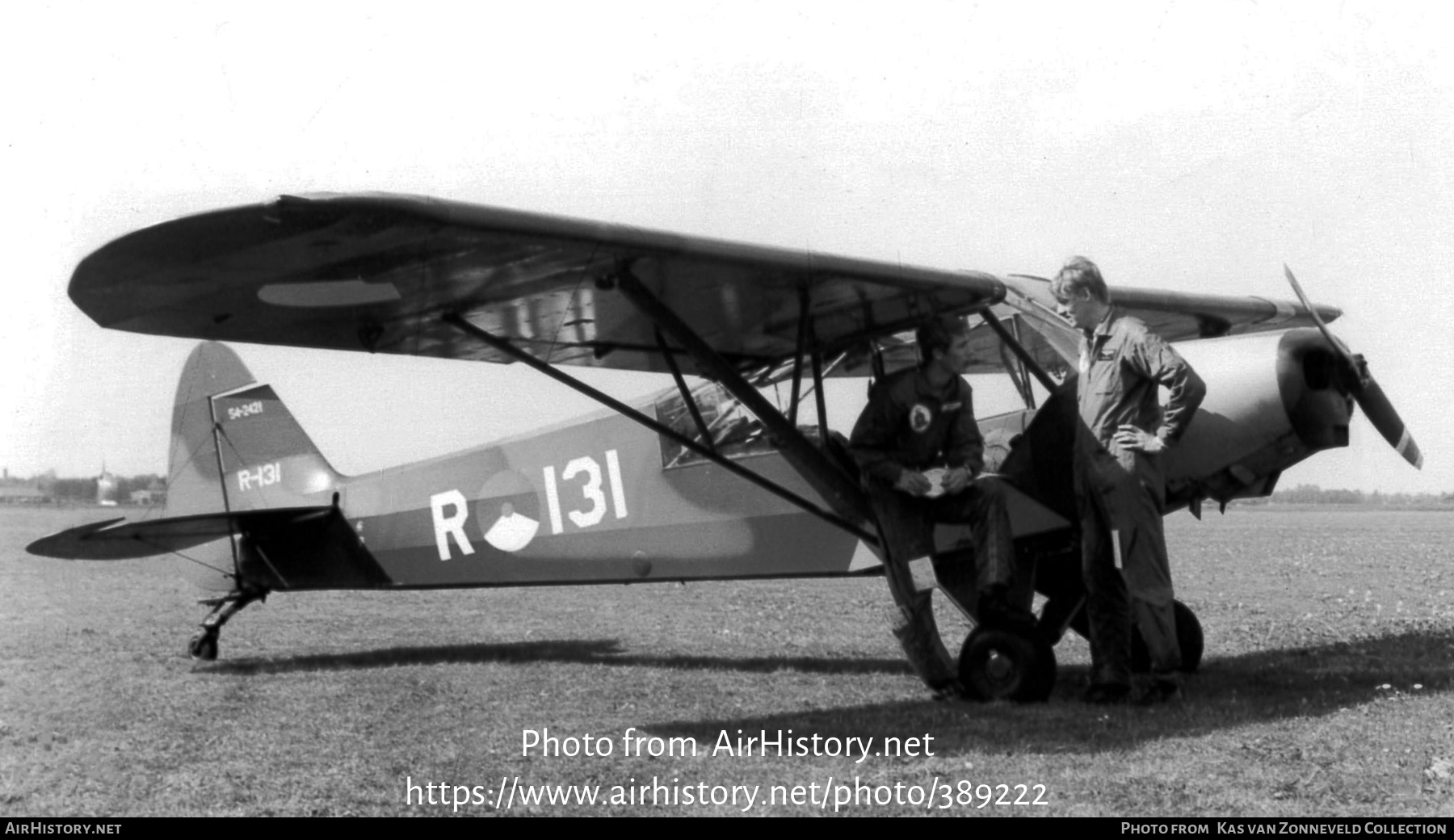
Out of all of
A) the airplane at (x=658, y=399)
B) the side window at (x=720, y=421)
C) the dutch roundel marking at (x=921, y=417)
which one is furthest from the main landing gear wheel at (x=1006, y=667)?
the side window at (x=720, y=421)

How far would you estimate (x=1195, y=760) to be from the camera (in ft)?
15.8

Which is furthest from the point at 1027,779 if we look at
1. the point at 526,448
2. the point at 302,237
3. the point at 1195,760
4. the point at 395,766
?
the point at 526,448

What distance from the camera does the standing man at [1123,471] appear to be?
19.2 ft

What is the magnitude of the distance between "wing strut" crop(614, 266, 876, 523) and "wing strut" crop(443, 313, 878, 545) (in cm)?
9

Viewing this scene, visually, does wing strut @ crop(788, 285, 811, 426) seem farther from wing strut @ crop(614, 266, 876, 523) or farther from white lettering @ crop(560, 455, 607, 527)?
white lettering @ crop(560, 455, 607, 527)

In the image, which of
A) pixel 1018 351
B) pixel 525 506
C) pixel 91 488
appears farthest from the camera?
pixel 91 488

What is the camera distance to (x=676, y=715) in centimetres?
639

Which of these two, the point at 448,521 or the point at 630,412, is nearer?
the point at 630,412

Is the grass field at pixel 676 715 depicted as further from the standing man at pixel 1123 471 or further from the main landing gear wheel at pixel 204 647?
the standing man at pixel 1123 471

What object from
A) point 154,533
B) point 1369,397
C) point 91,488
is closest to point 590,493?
point 154,533

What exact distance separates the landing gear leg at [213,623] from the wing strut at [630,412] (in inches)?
157

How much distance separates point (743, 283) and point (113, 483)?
66.9ft

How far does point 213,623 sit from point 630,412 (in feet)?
14.3

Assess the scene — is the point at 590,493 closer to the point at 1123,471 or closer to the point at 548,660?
the point at 548,660
